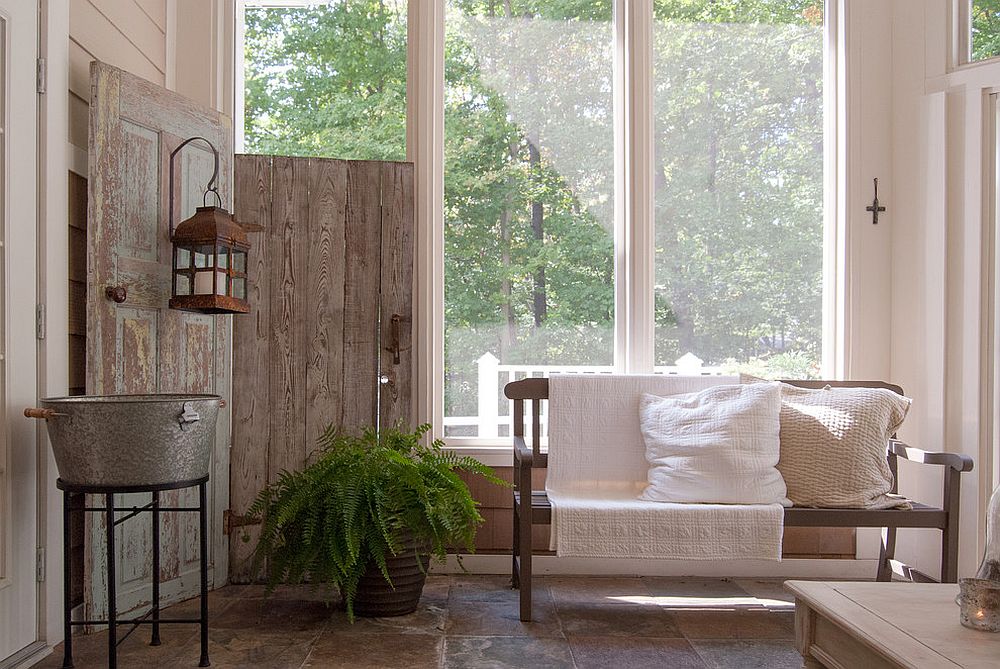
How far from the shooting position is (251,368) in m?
3.53

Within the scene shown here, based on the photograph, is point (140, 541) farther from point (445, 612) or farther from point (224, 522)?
point (445, 612)

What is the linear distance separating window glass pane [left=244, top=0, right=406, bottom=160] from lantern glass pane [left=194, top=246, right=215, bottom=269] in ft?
2.23

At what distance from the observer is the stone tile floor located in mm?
2619

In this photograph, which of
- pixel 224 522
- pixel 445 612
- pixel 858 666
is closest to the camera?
pixel 858 666

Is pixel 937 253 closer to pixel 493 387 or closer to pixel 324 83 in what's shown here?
pixel 493 387

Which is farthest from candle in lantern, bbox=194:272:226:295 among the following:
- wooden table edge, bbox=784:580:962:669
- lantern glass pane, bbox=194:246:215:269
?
wooden table edge, bbox=784:580:962:669

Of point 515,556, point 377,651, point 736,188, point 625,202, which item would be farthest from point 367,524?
point 736,188

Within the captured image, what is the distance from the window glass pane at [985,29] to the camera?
3422 millimetres

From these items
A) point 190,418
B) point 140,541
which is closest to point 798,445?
point 190,418

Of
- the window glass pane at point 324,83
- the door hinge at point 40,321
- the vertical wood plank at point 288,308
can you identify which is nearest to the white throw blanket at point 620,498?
the vertical wood plank at point 288,308

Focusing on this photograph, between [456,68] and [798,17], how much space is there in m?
1.58

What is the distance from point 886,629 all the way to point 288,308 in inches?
103

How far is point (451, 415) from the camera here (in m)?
3.76

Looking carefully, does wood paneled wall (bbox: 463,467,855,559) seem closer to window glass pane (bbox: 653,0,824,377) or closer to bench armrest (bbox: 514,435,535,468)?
bench armrest (bbox: 514,435,535,468)
